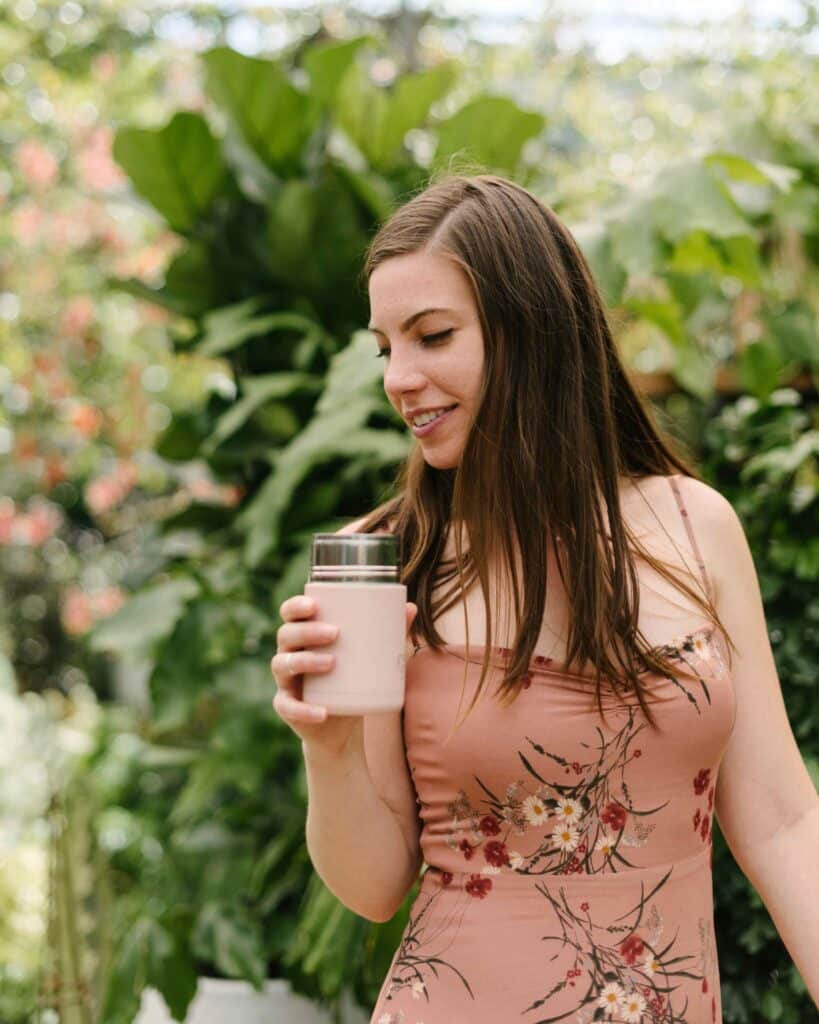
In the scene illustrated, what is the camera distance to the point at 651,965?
3.92ft

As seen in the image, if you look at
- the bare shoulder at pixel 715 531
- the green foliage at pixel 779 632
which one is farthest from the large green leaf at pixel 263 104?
the bare shoulder at pixel 715 531

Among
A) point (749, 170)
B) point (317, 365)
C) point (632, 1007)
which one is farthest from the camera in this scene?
point (317, 365)

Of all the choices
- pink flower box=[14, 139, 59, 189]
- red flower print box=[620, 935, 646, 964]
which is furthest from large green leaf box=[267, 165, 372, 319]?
pink flower box=[14, 139, 59, 189]

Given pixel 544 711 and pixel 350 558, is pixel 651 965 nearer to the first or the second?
pixel 544 711

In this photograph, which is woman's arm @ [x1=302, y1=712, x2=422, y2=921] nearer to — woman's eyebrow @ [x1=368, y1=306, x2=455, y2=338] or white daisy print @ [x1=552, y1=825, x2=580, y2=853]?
white daisy print @ [x1=552, y1=825, x2=580, y2=853]

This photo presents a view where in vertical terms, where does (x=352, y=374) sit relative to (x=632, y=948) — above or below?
above

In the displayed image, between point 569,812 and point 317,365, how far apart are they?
183 cm

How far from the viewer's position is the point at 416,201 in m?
1.32

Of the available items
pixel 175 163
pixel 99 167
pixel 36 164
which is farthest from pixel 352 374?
pixel 36 164

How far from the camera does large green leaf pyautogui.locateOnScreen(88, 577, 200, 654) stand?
8.54ft

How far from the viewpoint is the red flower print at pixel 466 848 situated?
4.13 ft

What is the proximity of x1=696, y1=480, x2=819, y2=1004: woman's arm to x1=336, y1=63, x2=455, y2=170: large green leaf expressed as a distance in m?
1.93

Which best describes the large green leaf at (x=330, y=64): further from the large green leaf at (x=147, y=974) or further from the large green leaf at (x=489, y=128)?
the large green leaf at (x=147, y=974)

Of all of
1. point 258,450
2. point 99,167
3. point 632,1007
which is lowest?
point 632,1007
